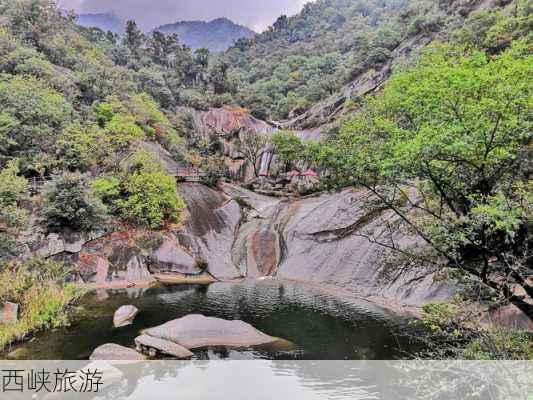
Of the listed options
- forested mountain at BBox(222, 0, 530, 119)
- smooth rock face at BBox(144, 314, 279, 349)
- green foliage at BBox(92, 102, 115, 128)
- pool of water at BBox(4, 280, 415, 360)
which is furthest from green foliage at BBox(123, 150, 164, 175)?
forested mountain at BBox(222, 0, 530, 119)

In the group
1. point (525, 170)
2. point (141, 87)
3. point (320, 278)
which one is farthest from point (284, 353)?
point (141, 87)

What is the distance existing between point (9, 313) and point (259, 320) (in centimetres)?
965

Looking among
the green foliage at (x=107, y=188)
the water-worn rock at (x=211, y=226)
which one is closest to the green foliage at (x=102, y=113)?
the green foliage at (x=107, y=188)

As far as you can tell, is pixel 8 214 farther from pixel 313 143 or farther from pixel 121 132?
pixel 313 143

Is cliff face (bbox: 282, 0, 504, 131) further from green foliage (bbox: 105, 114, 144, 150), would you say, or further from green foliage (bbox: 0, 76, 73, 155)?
green foliage (bbox: 0, 76, 73, 155)

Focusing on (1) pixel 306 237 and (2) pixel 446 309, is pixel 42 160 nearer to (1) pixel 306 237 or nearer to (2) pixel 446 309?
(1) pixel 306 237

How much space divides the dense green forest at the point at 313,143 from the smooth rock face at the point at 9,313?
1.25 ft

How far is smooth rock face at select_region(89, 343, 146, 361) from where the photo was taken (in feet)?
38.4

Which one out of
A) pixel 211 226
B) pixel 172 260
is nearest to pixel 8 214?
pixel 172 260

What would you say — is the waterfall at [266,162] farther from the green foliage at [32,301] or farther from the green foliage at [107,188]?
the green foliage at [32,301]

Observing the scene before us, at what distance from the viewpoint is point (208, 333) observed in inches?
546

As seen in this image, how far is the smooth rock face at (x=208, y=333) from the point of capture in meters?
13.5

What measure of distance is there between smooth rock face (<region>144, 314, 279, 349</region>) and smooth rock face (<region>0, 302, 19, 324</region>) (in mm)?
4738

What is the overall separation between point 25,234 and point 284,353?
17.7 m
